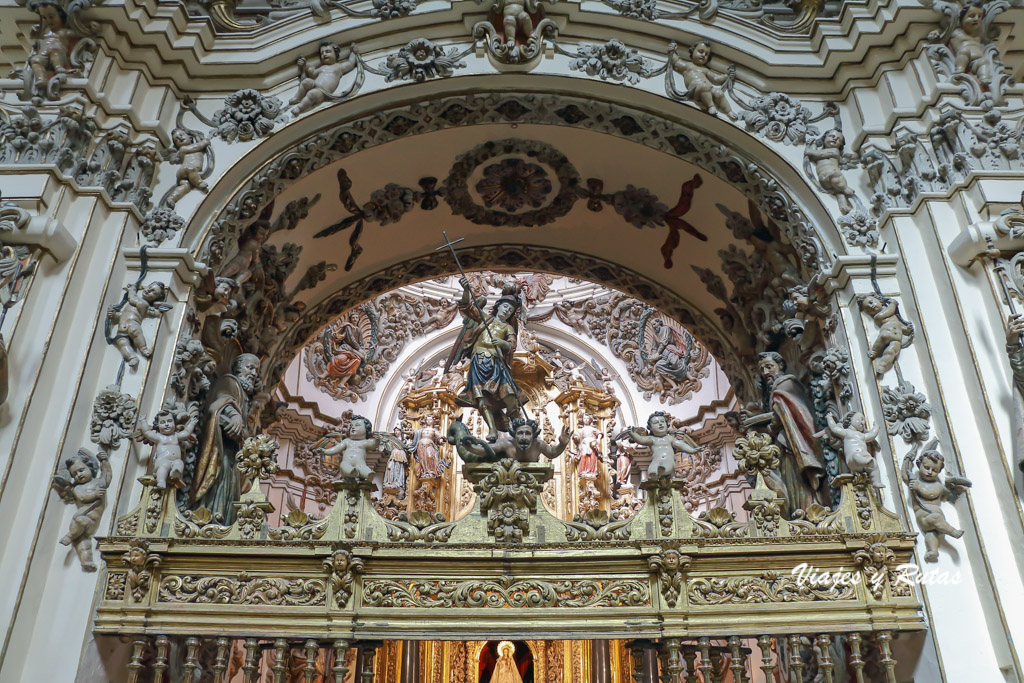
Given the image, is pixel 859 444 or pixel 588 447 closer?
pixel 859 444

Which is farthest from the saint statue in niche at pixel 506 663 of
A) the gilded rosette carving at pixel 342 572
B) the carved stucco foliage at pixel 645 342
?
the gilded rosette carving at pixel 342 572

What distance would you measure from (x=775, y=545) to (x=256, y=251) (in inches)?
207

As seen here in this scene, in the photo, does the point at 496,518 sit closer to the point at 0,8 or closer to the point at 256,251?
the point at 256,251

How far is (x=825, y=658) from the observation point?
5.30m

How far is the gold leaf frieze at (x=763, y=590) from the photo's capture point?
5547 mm

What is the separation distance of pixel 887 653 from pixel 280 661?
3594mm

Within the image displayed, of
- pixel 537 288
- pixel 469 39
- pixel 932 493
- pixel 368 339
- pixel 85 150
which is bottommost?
pixel 932 493

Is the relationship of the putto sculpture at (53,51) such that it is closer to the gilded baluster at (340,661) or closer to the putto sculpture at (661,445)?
the gilded baluster at (340,661)

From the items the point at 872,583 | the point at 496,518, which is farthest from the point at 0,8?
the point at 872,583

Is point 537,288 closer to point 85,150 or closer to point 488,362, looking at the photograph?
point 488,362

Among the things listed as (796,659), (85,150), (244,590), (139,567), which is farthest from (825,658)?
(85,150)

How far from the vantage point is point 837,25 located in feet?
26.2

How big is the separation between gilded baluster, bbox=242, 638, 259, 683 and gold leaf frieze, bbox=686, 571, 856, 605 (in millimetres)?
2670

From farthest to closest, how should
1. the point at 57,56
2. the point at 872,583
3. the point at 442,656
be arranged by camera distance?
the point at 442,656 → the point at 57,56 → the point at 872,583
